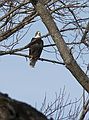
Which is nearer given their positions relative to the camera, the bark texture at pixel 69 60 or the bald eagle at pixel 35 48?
the bark texture at pixel 69 60

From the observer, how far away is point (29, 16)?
8.95 metres

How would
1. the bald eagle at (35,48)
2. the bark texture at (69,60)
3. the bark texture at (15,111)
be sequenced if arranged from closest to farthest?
the bark texture at (15,111), the bark texture at (69,60), the bald eagle at (35,48)

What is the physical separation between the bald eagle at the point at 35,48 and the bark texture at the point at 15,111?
7.35m

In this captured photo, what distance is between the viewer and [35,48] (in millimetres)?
9914

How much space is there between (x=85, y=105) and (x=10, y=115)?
324cm

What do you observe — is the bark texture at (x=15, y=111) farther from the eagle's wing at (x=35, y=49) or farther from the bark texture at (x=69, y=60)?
the eagle's wing at (x=35, y=49)

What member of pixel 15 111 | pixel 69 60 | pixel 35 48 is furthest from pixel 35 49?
pixel 15 111

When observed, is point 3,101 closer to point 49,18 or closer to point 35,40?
point 49,18

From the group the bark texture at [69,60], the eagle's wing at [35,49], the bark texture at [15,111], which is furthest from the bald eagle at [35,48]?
the bark texture at [15,111]

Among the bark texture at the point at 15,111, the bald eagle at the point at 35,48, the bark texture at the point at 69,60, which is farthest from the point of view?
the bald eagle at the point at 35,48

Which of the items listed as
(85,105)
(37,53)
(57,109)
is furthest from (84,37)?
(37,53)

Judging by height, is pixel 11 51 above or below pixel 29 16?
below

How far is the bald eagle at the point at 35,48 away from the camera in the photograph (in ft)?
31.0

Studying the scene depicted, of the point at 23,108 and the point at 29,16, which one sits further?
the point at 29,16
